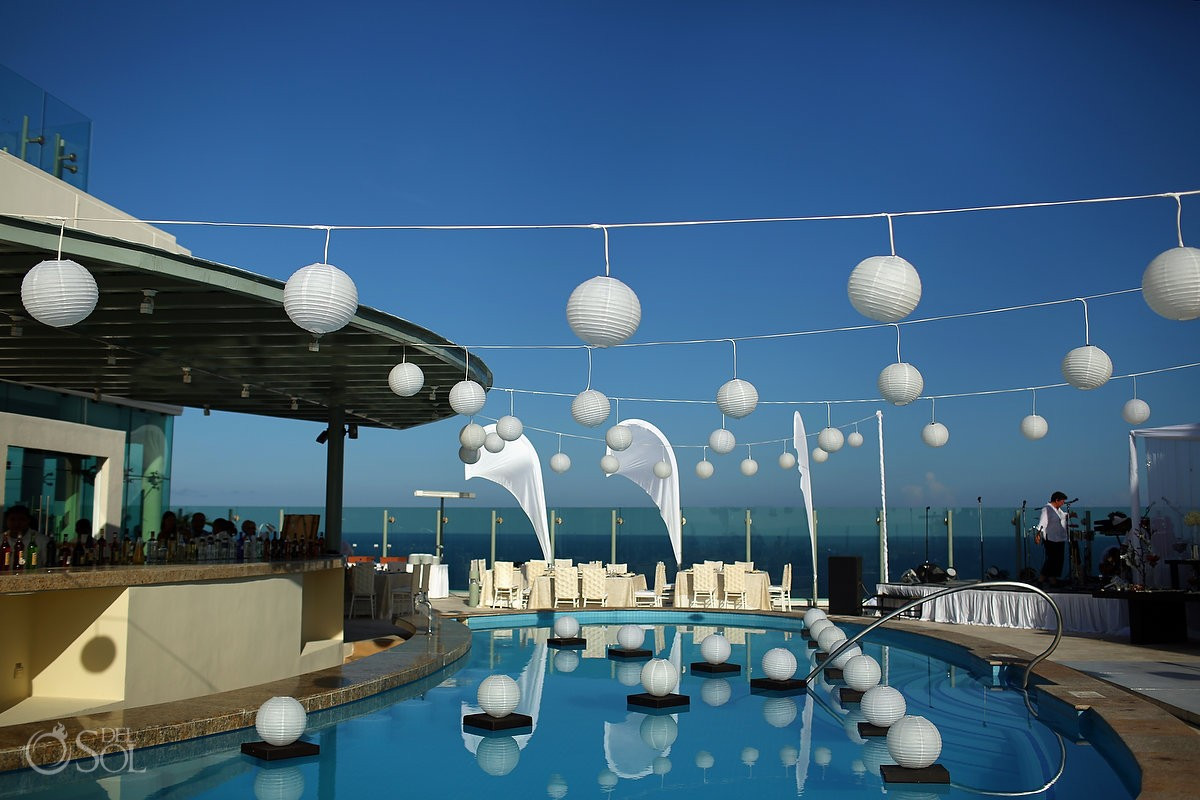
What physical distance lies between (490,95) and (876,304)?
18974 millimetres

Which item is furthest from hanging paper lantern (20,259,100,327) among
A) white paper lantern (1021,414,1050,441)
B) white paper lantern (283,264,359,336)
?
white paper lantern (1021,414,1050,441)

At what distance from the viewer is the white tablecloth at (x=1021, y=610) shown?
13.6 meters

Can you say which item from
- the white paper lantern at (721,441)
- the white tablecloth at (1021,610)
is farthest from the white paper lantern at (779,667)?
the white tablecloth at (1021,610)

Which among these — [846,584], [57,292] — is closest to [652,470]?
[846,584]

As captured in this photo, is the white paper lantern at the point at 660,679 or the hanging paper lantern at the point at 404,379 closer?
the hanging paper lantern at the point at 404,379

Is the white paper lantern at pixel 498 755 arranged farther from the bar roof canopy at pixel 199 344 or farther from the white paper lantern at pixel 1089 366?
the white paper lantern at pixel 1089 366

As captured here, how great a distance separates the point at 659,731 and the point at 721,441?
5.55 metres

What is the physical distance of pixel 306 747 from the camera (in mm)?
7090

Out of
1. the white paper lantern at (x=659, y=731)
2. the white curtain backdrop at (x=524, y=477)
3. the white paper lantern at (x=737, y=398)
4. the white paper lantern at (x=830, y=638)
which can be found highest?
the white paper lantern at (x=737, y=398)

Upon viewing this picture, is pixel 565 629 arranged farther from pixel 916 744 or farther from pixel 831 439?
pixel 916 744

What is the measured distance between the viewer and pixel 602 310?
20.3 ft

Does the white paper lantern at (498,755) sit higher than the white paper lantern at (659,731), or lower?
higher

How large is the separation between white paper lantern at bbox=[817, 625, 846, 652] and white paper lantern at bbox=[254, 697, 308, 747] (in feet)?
23.5

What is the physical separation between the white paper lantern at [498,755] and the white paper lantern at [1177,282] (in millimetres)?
5275
